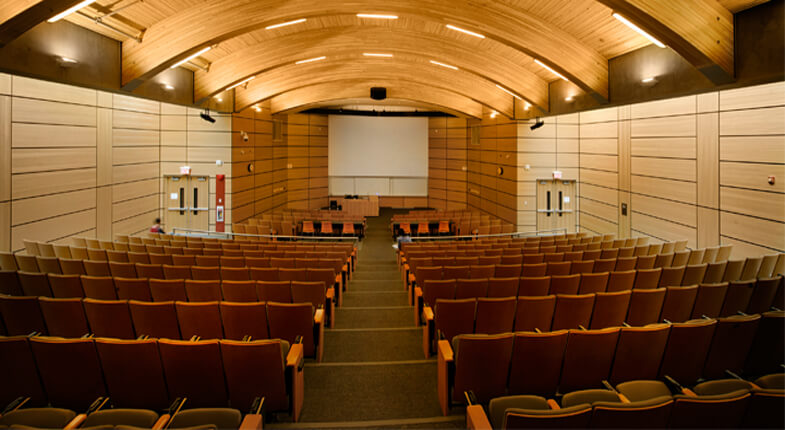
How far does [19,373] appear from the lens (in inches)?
137

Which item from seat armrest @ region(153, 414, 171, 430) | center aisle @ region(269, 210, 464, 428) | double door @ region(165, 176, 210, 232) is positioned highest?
double door @ region(165, 176, 210, 232)

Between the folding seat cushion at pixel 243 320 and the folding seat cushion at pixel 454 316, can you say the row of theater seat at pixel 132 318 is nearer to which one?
the folding seat cushion at pixel 243 320

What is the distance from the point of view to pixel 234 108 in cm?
1531

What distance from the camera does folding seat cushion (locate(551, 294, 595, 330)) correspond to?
4941 millimetres

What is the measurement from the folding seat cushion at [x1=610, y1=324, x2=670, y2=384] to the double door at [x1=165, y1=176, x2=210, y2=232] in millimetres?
14425

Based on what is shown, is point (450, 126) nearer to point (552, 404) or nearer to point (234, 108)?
point (234, 108)

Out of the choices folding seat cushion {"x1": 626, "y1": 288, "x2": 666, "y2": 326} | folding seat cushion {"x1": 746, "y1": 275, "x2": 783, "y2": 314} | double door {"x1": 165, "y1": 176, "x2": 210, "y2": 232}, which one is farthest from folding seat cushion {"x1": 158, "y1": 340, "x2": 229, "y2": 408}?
double door {"x1": 165, "y1": 176, "x2": 210, "y2": 232}

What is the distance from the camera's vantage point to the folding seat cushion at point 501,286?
5930 mm

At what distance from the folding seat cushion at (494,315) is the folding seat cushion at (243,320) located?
2369mm

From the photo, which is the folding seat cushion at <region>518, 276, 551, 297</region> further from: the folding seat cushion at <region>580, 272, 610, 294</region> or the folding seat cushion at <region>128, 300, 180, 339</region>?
the folding seat cushion at <region>128, 300, 180, 339</region>

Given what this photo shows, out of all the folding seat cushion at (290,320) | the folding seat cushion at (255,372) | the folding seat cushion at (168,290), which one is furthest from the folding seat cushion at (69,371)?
the folding seat cushion at (168,290)

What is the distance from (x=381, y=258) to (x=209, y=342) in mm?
10049

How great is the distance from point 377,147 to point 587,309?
64.8 ft

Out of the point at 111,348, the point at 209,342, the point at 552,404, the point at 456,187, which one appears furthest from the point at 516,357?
the point at 456,187
